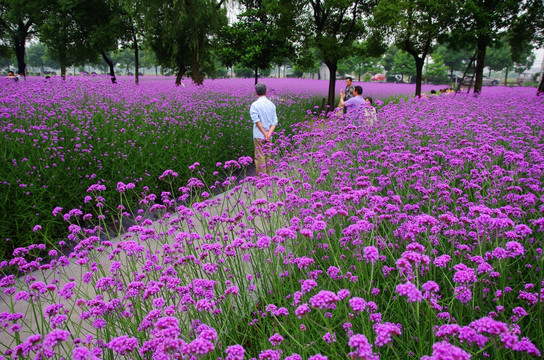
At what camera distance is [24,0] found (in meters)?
21.1

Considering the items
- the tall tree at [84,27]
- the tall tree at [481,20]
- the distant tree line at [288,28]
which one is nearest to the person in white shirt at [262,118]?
the distant tree line at [288,28]

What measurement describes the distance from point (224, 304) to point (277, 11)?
16.5 metres

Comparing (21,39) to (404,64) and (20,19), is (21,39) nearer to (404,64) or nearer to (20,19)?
(20,19)

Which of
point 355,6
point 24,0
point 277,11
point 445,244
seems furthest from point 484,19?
point 24,0

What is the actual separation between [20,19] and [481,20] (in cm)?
3073

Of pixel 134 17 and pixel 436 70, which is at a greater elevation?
pixel 436 70

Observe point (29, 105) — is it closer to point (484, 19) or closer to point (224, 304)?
point (224, 304)

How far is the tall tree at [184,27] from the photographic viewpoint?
16062 millimetres

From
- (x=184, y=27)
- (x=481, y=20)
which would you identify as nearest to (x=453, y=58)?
(x=481, y=20)

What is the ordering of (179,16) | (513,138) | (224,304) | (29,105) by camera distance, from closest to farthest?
(224,304) < (513,138) < (29,105) < (179,16)

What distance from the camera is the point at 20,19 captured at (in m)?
25.0

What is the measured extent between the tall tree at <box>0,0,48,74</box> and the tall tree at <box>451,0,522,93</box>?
24495mm

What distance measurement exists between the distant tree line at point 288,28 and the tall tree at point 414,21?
5 cm

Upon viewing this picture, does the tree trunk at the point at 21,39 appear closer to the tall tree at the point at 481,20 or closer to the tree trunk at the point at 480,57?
the tall tree at the point at 481,20
